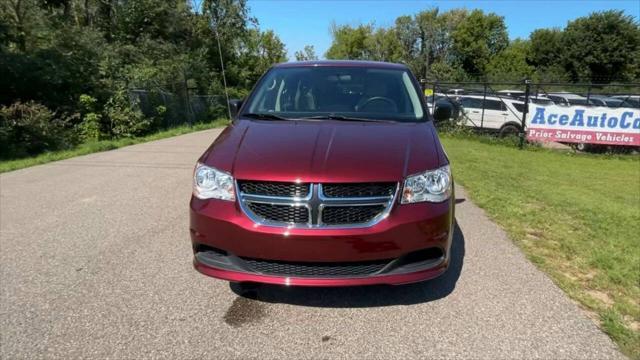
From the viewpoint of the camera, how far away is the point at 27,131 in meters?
10.6

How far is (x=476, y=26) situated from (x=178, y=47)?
50.3m

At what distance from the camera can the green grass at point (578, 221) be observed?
318 cm

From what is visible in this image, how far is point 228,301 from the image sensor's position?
314 cm

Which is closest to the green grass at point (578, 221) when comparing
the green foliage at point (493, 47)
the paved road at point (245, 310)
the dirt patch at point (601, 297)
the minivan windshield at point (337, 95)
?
the dirt patch at point (601, 297)

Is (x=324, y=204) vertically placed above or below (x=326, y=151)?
below

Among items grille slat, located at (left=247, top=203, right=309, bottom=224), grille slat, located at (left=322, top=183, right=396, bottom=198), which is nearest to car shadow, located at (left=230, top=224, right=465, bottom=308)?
grille slat, located at (left=247, top=203, right=309, bottom=224)

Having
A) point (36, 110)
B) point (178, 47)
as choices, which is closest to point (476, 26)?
point (178, 47)

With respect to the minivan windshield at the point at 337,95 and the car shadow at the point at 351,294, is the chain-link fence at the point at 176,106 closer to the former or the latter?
the minivan windshield at the point at 337,95

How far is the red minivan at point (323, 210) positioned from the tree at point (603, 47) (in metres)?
56.1

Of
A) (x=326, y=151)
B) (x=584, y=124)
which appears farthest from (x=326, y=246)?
(x=584, y=124)

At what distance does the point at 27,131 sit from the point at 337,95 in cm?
974

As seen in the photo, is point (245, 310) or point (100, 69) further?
point (100, 69)

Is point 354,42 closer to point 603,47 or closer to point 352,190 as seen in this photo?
point 603,47

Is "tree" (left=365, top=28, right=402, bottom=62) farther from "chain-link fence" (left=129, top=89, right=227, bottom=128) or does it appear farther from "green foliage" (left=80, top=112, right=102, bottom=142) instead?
"green foliage" (left=80, top=112, right=102, bottom=142)
